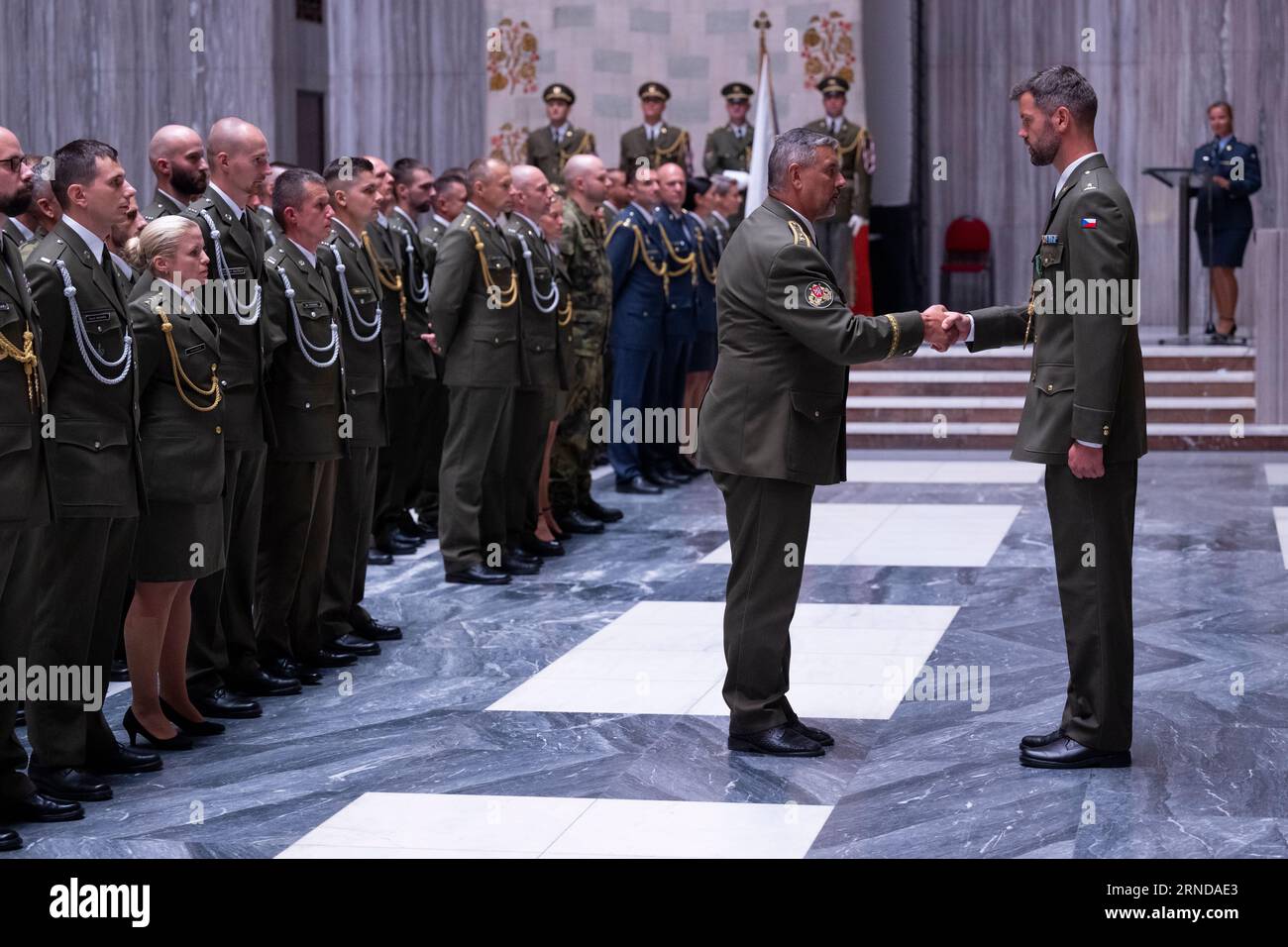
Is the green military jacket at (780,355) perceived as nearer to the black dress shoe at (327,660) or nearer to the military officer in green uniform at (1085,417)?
the military officer in green uniform at (1085,417)

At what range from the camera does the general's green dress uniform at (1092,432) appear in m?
4.54

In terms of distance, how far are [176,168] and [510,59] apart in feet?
31.5

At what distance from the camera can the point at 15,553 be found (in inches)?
172

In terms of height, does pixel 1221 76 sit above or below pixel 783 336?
above

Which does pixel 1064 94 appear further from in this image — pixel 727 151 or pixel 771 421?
pixel 727 151

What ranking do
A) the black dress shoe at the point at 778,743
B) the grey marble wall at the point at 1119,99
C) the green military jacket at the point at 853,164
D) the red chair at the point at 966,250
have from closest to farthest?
1. the black dress shoe at the point at 778,743
2. the green military jacket at the point at 853,164
3. the grey marble wall at the point at 1119,99
4. the red chair at the point at 966,250

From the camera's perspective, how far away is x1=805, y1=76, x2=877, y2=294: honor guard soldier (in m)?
14.1

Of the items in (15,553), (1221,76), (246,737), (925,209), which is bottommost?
(246,737)

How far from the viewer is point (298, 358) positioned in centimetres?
595

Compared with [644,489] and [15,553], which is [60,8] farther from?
[15,553]

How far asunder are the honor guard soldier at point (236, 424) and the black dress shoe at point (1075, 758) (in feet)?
7.66

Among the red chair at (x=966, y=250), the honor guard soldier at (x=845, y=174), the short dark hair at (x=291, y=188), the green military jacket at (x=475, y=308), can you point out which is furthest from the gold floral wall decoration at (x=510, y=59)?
the short dark hair at (x=291, y=188)
